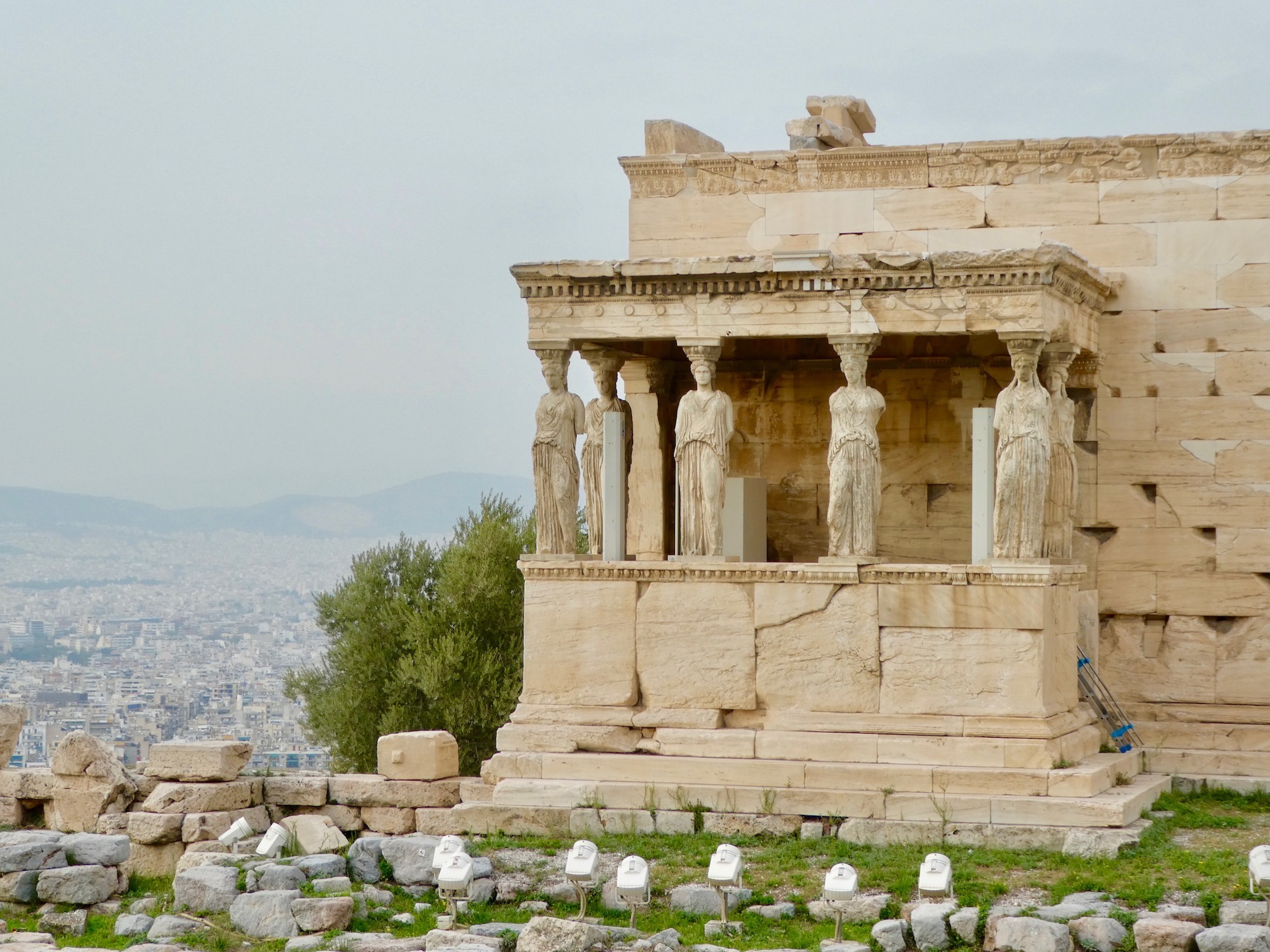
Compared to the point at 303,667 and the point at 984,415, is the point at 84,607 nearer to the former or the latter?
the point at 303,667

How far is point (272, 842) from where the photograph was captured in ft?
45.6

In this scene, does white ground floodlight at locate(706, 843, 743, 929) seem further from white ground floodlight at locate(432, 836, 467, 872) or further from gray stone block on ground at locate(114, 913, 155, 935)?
gray stone block on ground at locate(114, 913, 155, 935)

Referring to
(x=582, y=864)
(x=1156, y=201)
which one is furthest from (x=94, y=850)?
(x=1156, y=201)

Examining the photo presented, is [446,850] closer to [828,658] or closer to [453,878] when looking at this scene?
[453,878]

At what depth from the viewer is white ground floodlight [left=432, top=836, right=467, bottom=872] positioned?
40.6ft

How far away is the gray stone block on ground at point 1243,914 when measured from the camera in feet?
37.5

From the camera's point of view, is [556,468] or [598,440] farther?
[598,440]

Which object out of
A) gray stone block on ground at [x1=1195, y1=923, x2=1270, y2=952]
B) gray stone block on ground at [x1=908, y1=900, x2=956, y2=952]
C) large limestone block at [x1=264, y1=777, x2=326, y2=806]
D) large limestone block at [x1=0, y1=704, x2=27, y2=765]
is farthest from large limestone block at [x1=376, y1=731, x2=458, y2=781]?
gray stone block on ground at [x1=1195, y1=923, x2=1270, y2=952]

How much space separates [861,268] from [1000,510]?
1.98 m

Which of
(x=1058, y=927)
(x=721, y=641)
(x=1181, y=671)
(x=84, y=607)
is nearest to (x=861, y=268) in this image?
(x=721, y=641)

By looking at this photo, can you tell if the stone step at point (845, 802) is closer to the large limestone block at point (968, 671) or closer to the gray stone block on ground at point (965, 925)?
the large limestone block at point (968, 671)

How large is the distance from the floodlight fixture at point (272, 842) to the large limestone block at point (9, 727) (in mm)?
3571

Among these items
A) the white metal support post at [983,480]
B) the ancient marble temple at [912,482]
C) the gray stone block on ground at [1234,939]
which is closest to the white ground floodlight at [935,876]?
the gray stone block on ground at [1234,939]

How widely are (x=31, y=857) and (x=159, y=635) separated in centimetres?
3103
